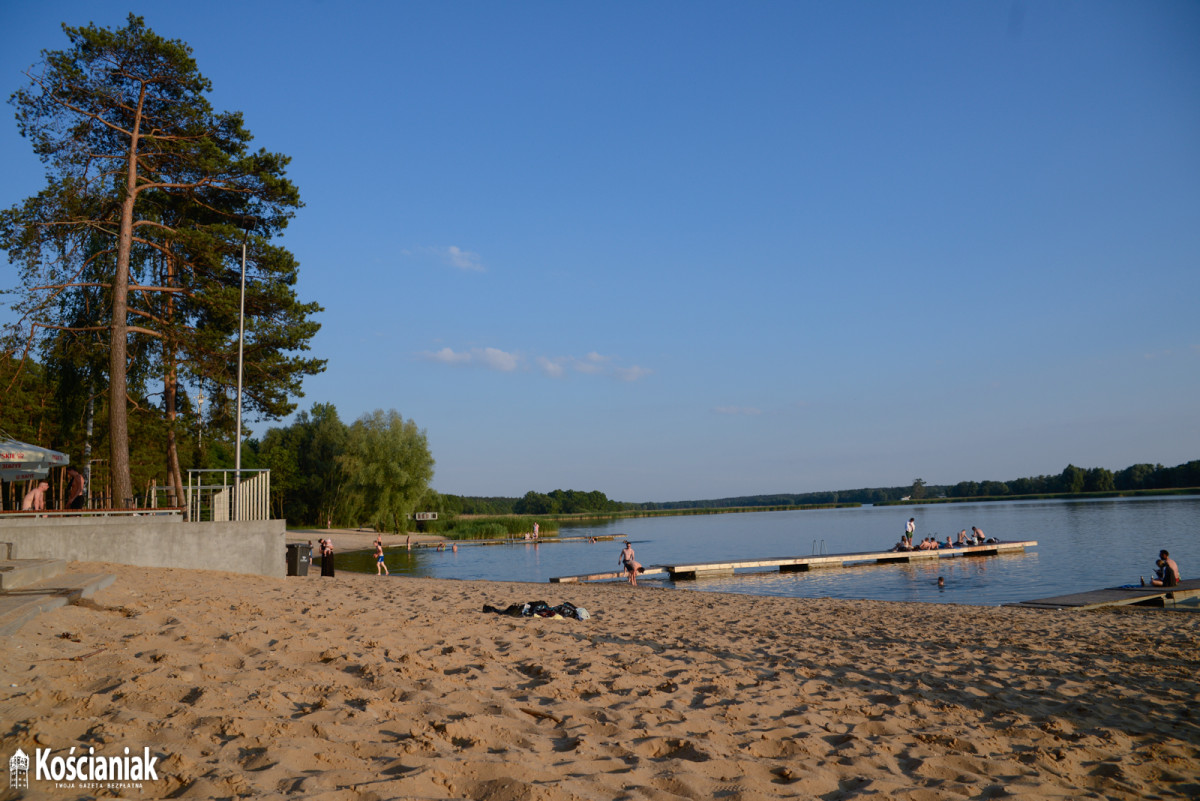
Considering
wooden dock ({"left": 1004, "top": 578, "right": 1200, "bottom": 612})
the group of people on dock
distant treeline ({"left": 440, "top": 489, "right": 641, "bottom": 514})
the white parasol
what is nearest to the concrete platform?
the white parasol

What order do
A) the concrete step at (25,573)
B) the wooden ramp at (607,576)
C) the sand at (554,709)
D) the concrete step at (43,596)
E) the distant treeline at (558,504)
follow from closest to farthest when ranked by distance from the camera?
the sand at (554,709) < the concrete step at (43,596) < the concrete step at (25,573) < the wooden ramp at (607,576) < the distant treeline at (558,504)

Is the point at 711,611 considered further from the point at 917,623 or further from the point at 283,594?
the point at 283,594

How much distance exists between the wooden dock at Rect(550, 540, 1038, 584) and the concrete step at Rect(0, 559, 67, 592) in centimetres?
1642

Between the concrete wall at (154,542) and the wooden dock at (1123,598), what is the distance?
16.4 metres

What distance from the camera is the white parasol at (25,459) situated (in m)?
11.4

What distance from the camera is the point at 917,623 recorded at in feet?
38.1

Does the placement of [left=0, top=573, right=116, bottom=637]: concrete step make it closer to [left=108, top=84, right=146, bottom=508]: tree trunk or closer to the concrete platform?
the concrete platform

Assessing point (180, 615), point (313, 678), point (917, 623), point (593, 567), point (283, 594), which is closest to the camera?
point (313, 678)

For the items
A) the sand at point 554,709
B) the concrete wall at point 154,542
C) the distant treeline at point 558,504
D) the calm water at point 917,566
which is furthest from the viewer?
the distant treeline at point 558,504

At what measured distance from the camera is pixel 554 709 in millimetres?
4715

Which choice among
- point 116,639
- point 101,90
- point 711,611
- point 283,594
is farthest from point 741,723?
point 101,90

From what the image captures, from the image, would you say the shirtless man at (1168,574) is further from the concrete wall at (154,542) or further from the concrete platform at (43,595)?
the concrete platform at (43,595)

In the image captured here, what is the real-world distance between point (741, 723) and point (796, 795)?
4.25 ft

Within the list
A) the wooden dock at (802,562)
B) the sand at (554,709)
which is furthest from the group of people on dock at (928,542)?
the sand at (554,709)
